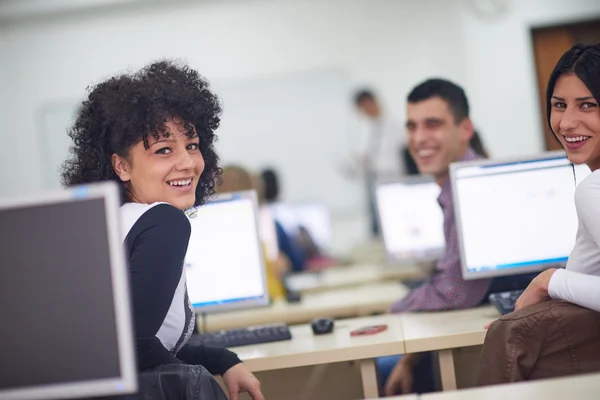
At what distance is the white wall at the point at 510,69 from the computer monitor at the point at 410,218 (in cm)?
335

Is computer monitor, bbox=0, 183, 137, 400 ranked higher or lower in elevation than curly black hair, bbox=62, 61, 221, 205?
lower

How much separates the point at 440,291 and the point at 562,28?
500cm

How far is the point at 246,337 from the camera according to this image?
7.91 feet

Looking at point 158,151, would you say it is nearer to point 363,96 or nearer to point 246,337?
point 246,337

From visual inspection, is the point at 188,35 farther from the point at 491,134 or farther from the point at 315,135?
the point at 491,134

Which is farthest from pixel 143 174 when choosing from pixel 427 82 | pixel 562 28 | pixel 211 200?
pixel 562 28

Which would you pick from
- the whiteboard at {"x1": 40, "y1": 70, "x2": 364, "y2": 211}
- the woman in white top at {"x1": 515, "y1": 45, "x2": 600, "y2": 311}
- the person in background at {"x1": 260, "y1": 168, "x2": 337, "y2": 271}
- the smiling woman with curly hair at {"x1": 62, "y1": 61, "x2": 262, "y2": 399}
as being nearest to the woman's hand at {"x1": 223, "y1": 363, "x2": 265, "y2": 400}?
the smiling woman with curly hair at {"x1": 62, "y1": 61, "x2": 262, "y2": 399}

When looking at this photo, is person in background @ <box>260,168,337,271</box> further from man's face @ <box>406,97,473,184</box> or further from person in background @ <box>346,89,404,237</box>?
man's face @ <box>406,97,473,184</box>

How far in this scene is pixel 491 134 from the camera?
22.7 ft

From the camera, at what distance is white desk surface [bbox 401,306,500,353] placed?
2088 millimetres

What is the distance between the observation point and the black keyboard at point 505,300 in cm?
224

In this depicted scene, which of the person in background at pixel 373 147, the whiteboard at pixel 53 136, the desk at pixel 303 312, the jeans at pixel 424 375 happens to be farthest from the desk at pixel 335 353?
the whiteboard at pixel 53 136

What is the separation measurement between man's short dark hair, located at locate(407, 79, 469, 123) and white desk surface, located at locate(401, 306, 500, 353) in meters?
0.73

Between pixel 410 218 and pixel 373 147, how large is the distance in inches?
125
